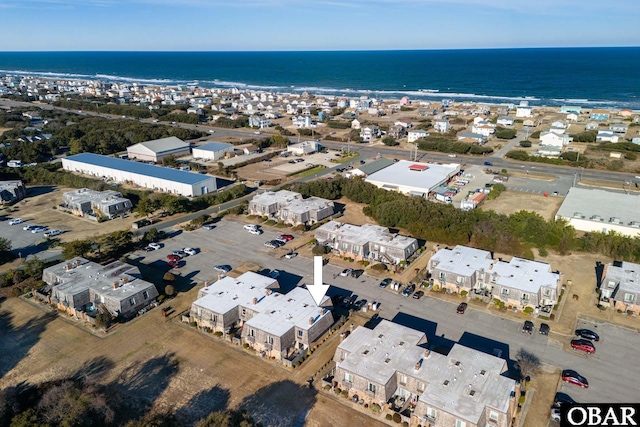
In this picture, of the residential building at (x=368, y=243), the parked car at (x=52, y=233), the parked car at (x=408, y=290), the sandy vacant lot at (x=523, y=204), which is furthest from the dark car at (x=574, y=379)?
the parked car at (x=52, y=233)

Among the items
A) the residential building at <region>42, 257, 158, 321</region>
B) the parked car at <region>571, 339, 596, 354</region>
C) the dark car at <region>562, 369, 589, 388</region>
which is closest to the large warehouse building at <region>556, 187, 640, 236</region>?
the parked car at <region>571, 339, 596, 354</region>

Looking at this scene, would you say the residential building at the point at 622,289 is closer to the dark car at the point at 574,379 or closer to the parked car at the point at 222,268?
the dark car at the point at 574,379

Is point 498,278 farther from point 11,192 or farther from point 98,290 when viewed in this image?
point 11,192

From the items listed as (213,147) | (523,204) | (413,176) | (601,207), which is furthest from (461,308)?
(213,147)

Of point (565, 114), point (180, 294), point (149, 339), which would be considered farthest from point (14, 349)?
point (565, 114)

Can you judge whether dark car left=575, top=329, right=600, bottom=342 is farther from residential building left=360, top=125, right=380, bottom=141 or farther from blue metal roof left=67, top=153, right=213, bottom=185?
residential building left=360, top=125, right=380, bottom=141

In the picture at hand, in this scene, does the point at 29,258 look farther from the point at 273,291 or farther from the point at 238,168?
the point at 238,168
